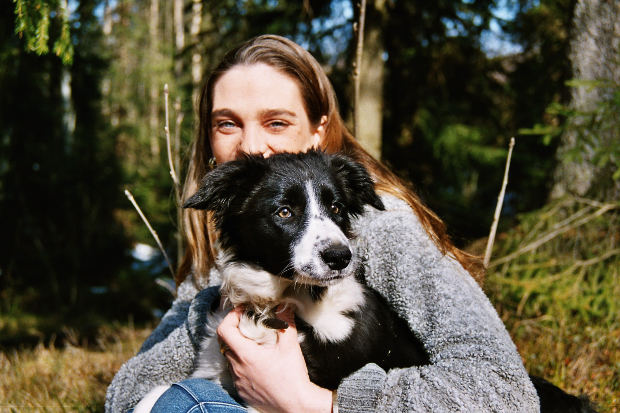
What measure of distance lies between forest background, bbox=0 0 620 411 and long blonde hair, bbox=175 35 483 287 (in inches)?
17.6

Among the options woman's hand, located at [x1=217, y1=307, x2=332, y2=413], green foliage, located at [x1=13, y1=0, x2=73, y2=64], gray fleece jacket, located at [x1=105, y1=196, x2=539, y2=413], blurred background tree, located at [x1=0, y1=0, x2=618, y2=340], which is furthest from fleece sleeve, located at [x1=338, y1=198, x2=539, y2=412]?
blurred background tree, located at [x1=0, y1=0, x2=618, y2=340]

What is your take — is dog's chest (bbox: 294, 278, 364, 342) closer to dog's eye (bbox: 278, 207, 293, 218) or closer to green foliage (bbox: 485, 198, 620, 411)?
dog's eye (bbox: 278, 207, 293, 218)

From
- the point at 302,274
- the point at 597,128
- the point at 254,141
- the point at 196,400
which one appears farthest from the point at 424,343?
the point at 597,128

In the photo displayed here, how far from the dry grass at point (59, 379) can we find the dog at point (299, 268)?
163cm

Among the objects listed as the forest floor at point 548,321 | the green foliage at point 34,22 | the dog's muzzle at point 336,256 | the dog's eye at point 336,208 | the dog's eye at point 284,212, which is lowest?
the forest floor at point 548,321

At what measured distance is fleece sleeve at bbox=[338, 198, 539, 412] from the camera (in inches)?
66.9

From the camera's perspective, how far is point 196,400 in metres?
1.97

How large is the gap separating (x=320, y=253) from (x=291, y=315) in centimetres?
39

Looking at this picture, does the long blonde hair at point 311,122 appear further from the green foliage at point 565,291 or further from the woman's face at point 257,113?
the green foliage at point 565,291

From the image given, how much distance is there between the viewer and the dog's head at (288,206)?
201 cm

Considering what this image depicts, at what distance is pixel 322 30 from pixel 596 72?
11.2 ft

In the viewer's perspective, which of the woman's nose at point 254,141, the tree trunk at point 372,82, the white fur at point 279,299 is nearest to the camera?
the white fur at point 279,299

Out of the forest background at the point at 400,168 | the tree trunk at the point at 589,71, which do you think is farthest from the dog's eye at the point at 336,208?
the tree trunk at the point at 589,71

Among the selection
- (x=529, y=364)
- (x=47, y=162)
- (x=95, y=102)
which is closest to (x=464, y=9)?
(x=529, y=364)
